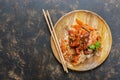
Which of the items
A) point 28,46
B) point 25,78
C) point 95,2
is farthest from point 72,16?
point 25,78

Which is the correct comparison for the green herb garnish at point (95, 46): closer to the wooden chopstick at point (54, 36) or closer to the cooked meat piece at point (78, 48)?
the cooked meat piece at point (78, 48)

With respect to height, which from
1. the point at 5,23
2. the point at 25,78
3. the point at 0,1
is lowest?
the point at 25,78

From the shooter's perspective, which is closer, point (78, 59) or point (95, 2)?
point (78, 59)

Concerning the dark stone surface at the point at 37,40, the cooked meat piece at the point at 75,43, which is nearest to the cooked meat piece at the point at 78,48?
the cooked meat piece at the point at 75,43

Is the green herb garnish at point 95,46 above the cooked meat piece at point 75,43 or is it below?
below

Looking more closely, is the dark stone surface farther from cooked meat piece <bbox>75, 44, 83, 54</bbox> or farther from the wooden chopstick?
cooked meat piece <bbox>75, 44, 83, 54</bbox>

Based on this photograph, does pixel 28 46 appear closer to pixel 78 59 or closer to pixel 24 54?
pixel 24 54

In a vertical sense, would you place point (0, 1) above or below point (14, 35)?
above
